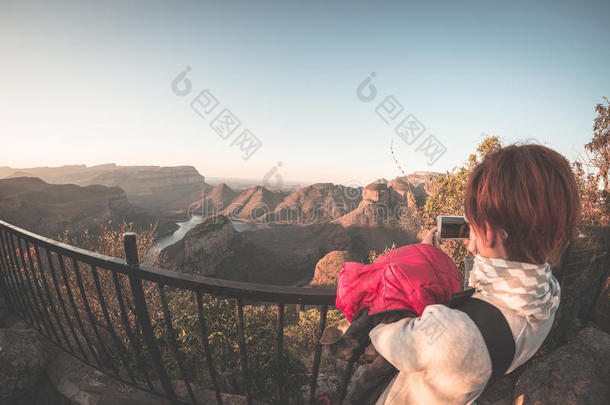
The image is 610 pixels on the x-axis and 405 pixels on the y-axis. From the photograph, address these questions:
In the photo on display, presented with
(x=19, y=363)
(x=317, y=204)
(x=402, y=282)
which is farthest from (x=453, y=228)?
(x=317, y=204)

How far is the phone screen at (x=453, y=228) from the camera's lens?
1094 mm

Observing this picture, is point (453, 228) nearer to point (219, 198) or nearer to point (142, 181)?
point (219, 198)

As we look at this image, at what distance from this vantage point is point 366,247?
59250 millimetres

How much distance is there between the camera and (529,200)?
75 centimetres

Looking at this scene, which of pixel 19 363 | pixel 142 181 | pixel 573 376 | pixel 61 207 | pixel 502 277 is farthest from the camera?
pixel 142 181

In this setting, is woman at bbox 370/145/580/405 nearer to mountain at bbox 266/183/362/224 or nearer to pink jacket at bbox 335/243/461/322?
pink jacket at bbox 335/243/461/322

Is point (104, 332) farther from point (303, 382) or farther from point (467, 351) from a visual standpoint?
point (467, 351)

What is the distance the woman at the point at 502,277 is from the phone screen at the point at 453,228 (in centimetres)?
17

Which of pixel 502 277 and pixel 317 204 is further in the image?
pixel 317 204

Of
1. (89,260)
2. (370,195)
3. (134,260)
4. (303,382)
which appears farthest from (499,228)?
(370,195)

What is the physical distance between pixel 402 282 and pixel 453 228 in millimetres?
439

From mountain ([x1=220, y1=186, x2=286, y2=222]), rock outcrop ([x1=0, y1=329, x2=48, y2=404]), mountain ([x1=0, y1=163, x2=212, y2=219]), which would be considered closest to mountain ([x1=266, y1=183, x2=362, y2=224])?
mountain ([x1=220, y1=186, x2=286, y2=222])

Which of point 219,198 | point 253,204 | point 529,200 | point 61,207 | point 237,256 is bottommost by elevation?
point 253,204

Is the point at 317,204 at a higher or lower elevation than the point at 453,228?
Result: lower
